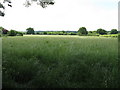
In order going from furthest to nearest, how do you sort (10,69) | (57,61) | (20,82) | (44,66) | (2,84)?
(57,61) < (44,66) < (10,69) < (20,82) < (2,84)

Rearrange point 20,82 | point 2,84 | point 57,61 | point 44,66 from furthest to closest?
point 57,61 < point 44,66 < point 20,82 < point 2,84

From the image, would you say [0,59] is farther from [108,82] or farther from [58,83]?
[108,82]

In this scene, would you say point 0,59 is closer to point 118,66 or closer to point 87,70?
point 87,70

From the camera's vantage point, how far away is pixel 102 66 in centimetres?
529

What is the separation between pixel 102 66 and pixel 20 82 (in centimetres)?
279

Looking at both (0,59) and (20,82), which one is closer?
(20,82)

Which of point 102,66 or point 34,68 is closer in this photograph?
point 34,68

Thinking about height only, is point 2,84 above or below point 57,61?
below

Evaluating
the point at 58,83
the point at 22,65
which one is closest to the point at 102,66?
the point at 58,83

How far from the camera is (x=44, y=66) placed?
519 cm

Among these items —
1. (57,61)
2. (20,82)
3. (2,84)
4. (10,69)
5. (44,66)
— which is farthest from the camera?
(57,61)

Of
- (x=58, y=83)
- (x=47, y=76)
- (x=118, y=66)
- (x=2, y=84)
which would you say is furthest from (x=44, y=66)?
(x=118, y=66)

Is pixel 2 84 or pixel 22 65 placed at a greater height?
pixel 22 65

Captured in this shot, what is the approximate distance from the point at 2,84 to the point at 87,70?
2537 millimetres
